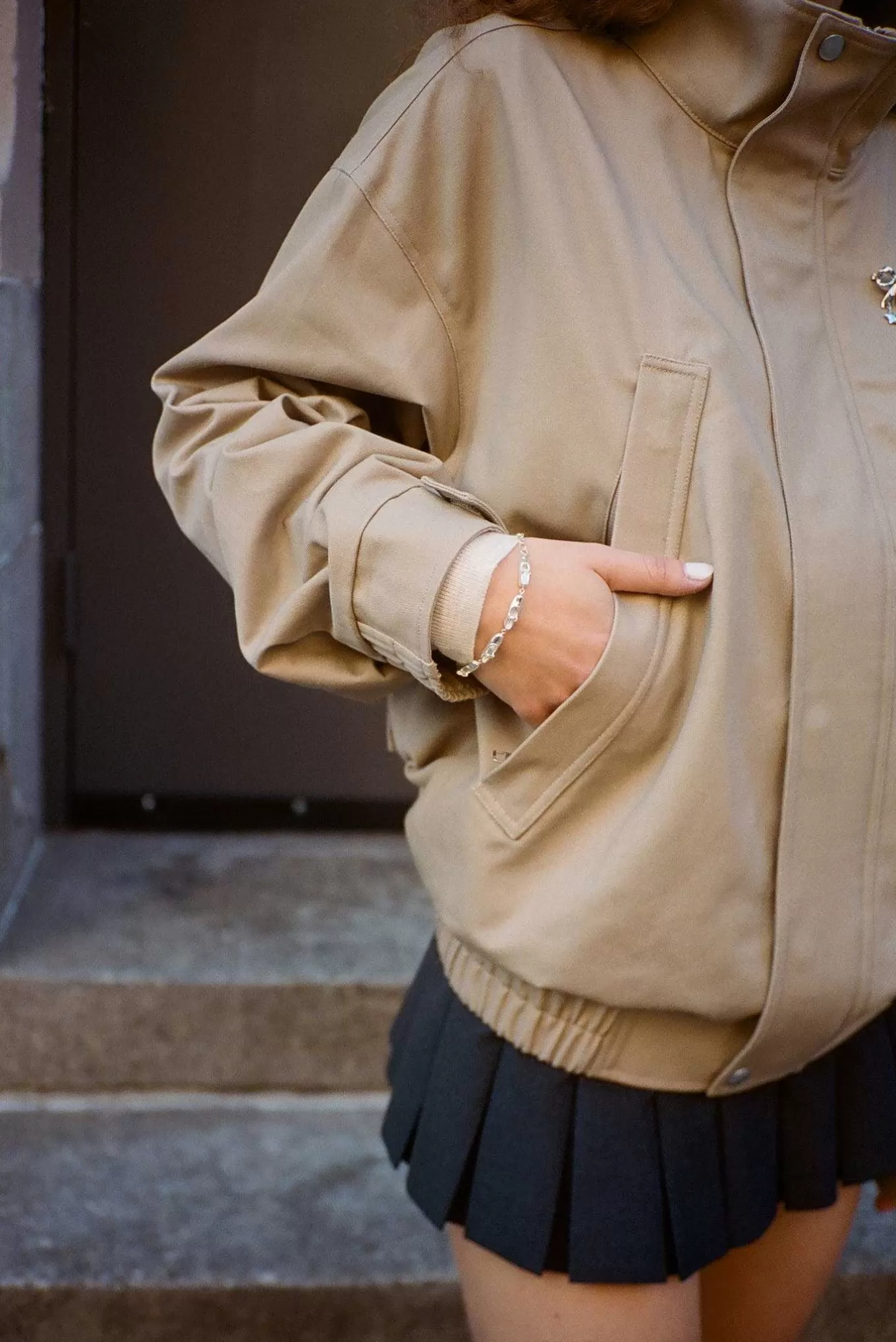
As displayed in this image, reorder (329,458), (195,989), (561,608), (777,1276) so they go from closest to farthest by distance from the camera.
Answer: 1. (561,608)
2. (329,458)
3. (777,1276)
4. (195,989)

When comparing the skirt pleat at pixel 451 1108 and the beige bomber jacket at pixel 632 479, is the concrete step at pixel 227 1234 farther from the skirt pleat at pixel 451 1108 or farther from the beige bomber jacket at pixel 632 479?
the beige bomber jacket at pixel 632 479

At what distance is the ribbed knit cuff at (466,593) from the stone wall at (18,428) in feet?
4.52

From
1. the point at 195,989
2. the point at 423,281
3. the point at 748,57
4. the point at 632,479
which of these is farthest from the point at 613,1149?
the point at 195,989

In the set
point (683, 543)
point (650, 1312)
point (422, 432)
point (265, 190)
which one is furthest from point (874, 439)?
point (265, 190)

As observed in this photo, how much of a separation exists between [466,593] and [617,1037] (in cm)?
41

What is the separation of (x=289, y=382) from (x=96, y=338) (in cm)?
151

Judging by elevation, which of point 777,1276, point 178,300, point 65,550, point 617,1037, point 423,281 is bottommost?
point 777,1276

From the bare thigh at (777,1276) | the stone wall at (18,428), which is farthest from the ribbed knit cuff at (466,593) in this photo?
the stone wall at (18,428)

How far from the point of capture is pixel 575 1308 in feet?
3.87

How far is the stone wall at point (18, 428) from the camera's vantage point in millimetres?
2227

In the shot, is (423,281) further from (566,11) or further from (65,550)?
(65,550)

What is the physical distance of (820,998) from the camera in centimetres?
115

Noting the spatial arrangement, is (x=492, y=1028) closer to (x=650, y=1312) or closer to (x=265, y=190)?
(x=650, y=1312)

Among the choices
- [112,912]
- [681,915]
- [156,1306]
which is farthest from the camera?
[112,912]
